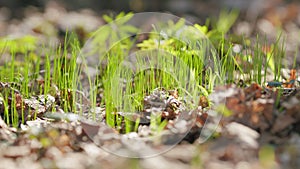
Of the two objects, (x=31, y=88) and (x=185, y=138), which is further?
(x=31, y=88)

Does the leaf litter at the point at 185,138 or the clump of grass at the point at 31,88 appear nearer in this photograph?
the leaf litter at the point at 185,138

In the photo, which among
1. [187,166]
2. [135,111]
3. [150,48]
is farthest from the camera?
[150,48]

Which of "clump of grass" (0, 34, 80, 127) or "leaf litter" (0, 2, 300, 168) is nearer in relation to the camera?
"leaf litter" (0, 2, 300, 168)

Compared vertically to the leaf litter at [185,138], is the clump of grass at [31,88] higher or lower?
higher

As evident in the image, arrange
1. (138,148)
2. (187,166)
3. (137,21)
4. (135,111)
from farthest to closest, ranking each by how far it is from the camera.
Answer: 1. (137,21)
2. (135,111)
3. (138,148)
4. (187,166)

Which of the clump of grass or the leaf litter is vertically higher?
the clump of grass

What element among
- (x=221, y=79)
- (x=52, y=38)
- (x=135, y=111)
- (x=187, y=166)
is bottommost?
(x=187, y=166)

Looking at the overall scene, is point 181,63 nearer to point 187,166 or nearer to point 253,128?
point 253,128

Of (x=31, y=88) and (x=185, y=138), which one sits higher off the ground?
(x=31, y=88)

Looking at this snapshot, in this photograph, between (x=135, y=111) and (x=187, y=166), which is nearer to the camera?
(x=187, y=166)

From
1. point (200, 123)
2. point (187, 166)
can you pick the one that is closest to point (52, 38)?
point (200, 123)

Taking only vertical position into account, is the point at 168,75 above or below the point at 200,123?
above
